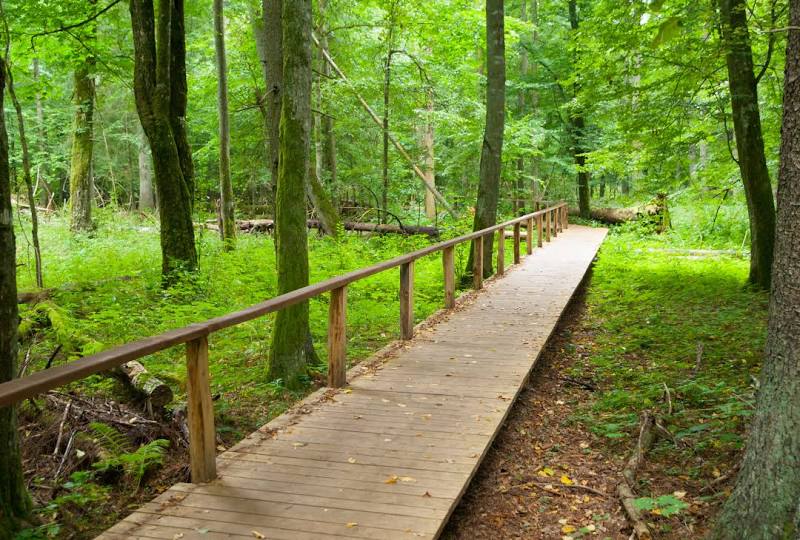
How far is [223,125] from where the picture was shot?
13.6m

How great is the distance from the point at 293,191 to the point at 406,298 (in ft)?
6.58

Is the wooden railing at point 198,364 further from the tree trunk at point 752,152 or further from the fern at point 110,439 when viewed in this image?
the tree trunk at point 752,152

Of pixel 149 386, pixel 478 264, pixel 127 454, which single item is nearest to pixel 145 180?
pixel 478 264

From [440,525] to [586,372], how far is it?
457 centimetres

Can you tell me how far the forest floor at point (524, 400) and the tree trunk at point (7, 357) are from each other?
18 centimetres

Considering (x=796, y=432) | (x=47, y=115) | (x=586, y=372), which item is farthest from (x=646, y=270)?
(x=47, y=115)

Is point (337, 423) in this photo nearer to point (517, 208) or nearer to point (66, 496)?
point (66, 496)

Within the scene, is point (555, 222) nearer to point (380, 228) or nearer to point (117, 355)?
point (380, 228)

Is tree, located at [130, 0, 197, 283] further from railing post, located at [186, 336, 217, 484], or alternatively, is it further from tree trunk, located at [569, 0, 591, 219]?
tree trunk, located at [569, 0, 591, 219]

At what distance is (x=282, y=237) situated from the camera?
6.20m

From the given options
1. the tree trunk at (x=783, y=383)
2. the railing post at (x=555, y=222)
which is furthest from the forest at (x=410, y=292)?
the railing post at (x=555, y=222)

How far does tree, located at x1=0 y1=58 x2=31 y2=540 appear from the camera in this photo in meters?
3.11

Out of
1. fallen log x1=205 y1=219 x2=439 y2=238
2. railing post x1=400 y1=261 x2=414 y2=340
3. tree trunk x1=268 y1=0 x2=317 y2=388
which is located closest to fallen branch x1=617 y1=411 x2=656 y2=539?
railing post x1=400 y1=261 x2=414 y2=340

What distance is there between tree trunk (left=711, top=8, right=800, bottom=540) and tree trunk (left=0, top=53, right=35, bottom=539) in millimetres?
3712
